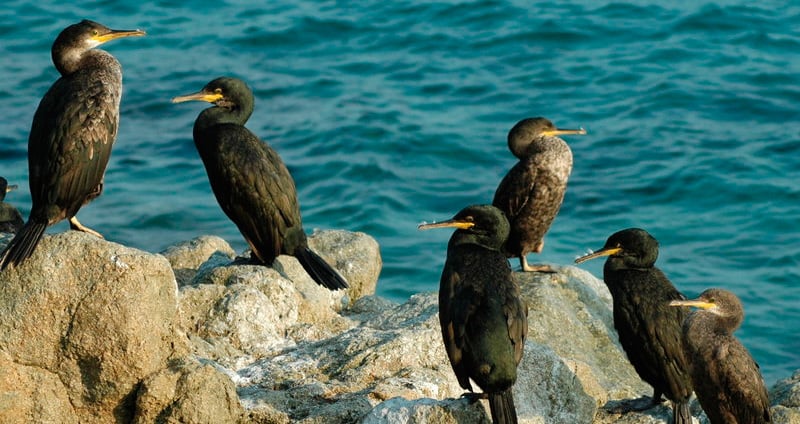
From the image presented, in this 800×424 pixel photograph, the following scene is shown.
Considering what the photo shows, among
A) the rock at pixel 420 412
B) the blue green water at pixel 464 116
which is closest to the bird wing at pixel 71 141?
the rock at pixel 420 412

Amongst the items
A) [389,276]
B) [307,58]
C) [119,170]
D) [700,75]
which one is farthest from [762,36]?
[119,170]

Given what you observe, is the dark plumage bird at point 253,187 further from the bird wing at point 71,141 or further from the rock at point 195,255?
the bird wing at point 71,141

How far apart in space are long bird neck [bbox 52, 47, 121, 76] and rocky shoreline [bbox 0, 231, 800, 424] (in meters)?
1.29

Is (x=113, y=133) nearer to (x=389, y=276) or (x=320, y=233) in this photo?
(x=320, y=233)

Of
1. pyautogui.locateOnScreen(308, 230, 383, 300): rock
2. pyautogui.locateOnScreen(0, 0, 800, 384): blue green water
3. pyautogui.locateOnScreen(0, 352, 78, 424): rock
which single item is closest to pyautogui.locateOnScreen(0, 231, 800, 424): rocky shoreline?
pyautogui.locateOnScreen(0, 352, 78, 424): rock

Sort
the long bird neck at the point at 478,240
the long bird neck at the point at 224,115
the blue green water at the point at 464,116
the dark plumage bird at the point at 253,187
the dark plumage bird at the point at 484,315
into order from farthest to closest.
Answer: the blue green water at the point at 464,116 → the long bird neck at the point at 224,115 → the dark plumage bird at the point at 253,187 → the long bird neck at the point at 478,240 → the dark plumage bird at the point at 484,315

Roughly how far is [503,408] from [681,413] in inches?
63.2

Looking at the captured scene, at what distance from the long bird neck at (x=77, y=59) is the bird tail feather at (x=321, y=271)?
1.68m

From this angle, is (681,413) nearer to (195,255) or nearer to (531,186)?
(531,186)

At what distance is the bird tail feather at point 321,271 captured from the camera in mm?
7734

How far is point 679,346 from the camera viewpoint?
23.1ft

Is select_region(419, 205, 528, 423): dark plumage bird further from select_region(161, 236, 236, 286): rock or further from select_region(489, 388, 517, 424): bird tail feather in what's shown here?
select_region(161, 236, 236, 286): rock

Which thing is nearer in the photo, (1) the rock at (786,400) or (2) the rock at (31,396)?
(2) the rock at (31,396)

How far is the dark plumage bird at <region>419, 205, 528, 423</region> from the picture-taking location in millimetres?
5688
